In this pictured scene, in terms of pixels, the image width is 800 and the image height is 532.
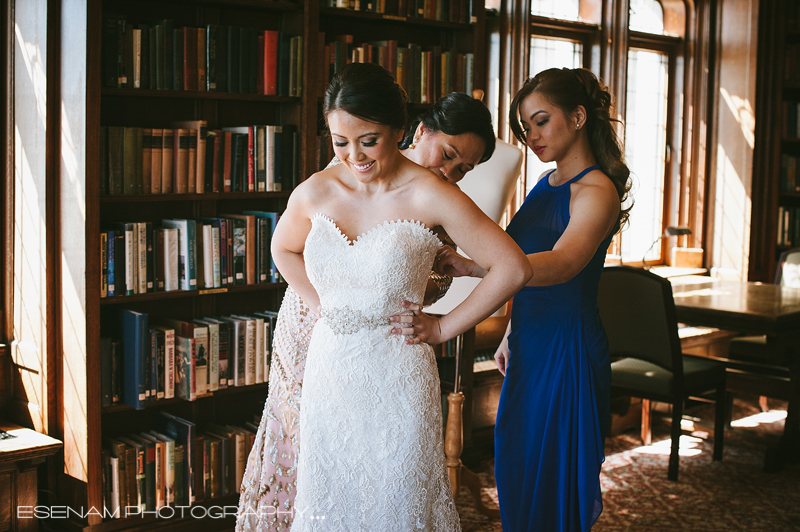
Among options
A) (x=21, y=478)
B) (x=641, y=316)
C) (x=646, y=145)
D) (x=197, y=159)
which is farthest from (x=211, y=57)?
(x=646, y=145)

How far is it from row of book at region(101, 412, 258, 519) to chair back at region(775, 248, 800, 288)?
362 centimetres

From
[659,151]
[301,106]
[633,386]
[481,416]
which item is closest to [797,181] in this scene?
[659,151]

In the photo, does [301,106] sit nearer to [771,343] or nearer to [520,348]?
[520,348]

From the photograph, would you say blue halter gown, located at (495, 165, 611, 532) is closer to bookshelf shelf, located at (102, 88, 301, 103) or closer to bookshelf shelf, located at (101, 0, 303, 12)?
bookshelf shelf, located at (102, 88, 301, 103)

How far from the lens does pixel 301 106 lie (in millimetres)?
3117

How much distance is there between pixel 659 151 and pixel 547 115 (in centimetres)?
380

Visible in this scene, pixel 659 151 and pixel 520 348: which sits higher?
pixel 659 151

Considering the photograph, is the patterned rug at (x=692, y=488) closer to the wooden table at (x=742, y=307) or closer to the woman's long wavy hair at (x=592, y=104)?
the wooden table at (x=742, y=307)

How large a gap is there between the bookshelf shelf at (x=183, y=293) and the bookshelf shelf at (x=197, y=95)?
2.43 ft

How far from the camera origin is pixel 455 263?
185 centimetres

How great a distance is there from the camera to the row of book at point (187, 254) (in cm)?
274

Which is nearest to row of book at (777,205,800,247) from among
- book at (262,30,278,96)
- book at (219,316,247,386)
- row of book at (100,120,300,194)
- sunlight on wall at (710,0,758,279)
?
sunlight on wall at (710,0,758,279)

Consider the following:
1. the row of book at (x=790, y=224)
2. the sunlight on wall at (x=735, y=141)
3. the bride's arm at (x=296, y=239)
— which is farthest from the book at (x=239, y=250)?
the row of book at (x=790, y=224)

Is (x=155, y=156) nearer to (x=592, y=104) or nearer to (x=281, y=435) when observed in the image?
(x=281, y=435)
